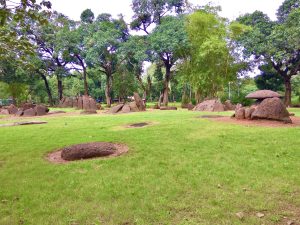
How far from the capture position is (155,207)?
457 centimetres

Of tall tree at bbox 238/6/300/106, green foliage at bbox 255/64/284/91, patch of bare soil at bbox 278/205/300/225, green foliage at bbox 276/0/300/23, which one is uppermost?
green foliage at bbox 276/0/300/23

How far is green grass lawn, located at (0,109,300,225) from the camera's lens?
4363 mm

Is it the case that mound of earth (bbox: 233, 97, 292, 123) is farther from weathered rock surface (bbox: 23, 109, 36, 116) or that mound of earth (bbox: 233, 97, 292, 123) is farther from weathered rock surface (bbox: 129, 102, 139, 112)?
weathered rock surface (bbox: 23, 109, 36, 116)

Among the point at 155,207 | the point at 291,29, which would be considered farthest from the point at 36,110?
the point at 291,29

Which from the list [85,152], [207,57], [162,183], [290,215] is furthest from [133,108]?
[290,215]

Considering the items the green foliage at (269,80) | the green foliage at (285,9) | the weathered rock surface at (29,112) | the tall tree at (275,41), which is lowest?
the weathered rock surface at (29,112)

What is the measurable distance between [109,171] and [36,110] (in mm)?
19356

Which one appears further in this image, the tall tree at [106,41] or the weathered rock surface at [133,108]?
the tall tree at [106,41]

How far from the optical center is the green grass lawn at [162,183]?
436 centimetres

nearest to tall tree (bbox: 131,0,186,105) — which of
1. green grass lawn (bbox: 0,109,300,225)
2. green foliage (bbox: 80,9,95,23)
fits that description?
green foliage (bbox: 80,9,95,23)

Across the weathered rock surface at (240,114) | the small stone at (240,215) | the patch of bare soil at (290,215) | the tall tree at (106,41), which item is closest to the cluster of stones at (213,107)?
the weathered rock surface at (240,114)

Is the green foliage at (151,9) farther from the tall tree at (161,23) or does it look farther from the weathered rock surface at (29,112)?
the weathered rock surface at (29,112)

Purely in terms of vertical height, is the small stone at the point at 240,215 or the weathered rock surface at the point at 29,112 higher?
the weathered rock surface at the point at 29,112

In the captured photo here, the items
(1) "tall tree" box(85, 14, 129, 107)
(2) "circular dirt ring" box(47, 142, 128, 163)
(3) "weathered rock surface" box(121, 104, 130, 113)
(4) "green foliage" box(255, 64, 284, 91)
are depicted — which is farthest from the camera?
(4) "green foliage" box(255, 64, 284, 91)
